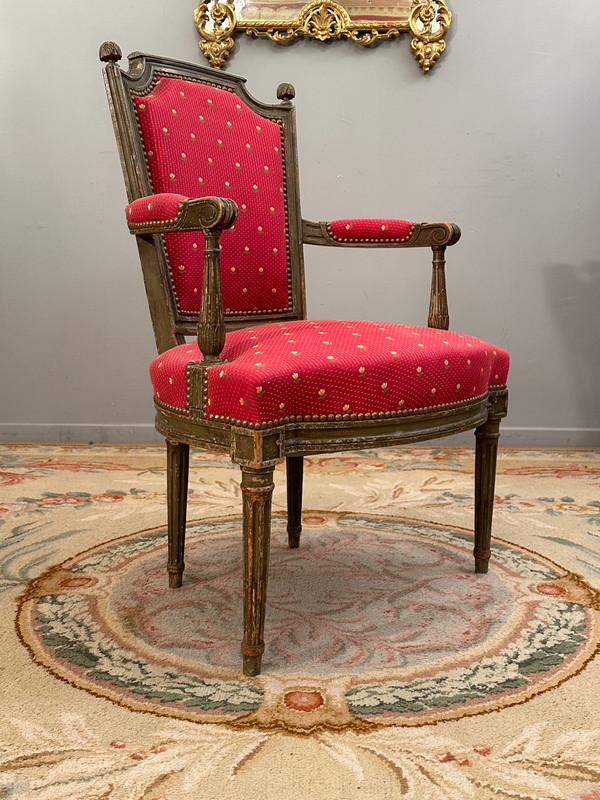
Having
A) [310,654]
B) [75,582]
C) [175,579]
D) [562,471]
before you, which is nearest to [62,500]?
[75,582]

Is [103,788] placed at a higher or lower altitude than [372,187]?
lower

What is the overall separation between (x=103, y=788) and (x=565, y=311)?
107 inches

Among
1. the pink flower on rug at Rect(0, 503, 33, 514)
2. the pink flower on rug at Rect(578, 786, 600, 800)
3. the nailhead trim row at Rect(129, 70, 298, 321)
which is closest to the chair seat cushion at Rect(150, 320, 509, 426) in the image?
the nailhead trim row at Rect(129, 70, 298, 321)

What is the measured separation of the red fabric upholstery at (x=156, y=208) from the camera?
1.31 meters

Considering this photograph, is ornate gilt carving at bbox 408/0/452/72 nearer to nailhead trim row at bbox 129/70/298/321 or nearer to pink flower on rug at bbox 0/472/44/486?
nailhead trim row at bbox 129/70/298/321

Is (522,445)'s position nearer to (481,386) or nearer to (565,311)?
(565,311)

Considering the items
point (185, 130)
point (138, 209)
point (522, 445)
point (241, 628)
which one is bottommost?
point (522, 445)

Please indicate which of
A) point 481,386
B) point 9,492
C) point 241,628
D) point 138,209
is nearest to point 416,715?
point 241,628

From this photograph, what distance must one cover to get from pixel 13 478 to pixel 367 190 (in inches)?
68.9

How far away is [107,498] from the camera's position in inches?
94.1

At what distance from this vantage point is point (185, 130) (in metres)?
1.66

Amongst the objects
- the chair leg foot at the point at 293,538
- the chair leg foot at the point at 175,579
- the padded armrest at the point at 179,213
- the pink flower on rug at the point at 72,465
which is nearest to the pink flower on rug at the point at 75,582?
the chair leg foot at the point at 175,579

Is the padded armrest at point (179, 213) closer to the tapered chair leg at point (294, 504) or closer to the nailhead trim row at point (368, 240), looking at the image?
the nailhead trim row at point (368, 240)

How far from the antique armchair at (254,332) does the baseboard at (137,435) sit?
5.01 ft
